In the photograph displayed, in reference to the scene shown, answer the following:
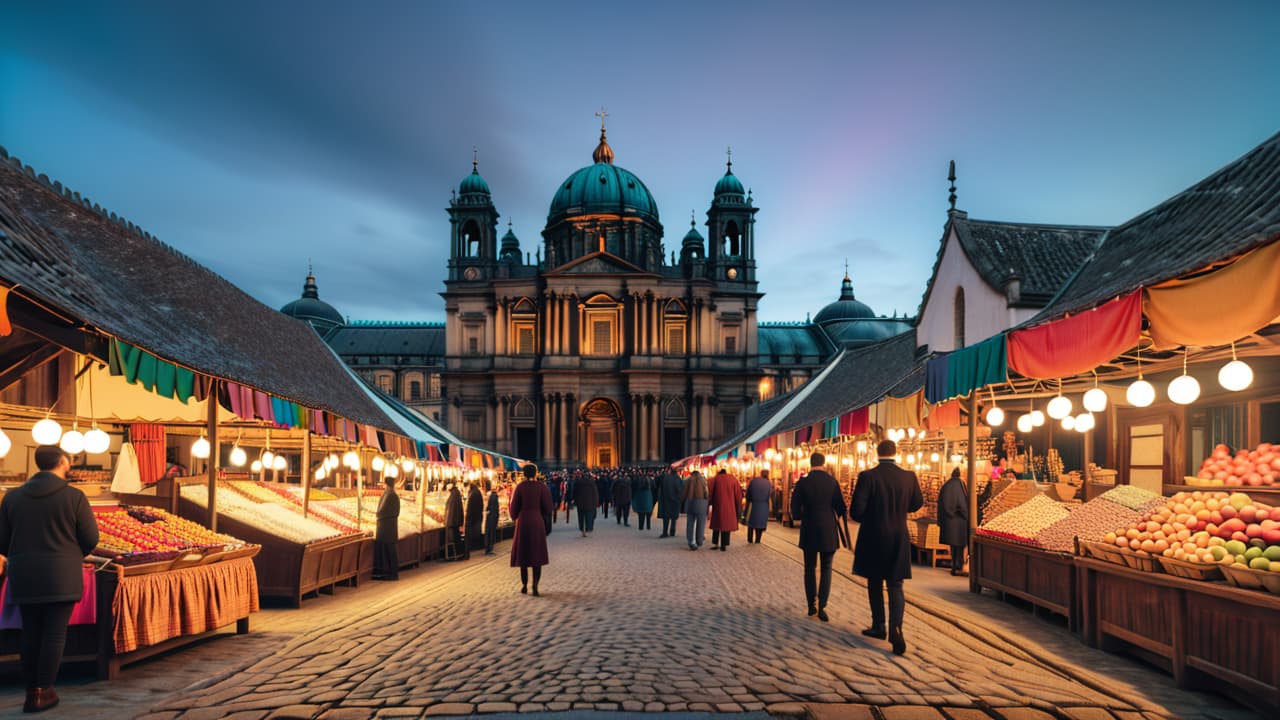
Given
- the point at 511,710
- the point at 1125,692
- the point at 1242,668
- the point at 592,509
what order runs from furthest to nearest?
the point at 592,509 < the point at 1125,692 < the point at 1242,668 < the point at 511,710

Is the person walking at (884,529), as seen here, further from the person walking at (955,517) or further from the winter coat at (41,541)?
the winter coat at (41,541)

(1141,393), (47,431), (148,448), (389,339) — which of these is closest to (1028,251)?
(1141,393)

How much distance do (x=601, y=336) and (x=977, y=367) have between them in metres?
48.5

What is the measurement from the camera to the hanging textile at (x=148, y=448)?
538 inches

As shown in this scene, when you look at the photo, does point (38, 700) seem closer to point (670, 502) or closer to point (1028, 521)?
point (1028, 521)

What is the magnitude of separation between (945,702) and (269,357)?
12390mm

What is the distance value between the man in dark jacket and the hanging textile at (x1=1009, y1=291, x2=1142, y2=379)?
11.3m

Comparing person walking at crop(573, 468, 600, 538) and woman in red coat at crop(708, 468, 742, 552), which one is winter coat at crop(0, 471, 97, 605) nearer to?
woman in red coat at crop(708, 468, 742, 552)

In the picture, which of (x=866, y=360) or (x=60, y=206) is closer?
(x=60, y=206)

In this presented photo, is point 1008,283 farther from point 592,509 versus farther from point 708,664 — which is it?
point 708,664

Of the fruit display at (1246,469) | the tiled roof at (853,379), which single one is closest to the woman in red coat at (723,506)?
the tiled roof at (853,379)

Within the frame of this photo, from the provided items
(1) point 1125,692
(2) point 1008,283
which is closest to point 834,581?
(1) point 1125,692

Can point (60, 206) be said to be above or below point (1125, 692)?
above

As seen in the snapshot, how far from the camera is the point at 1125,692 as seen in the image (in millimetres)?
6062
